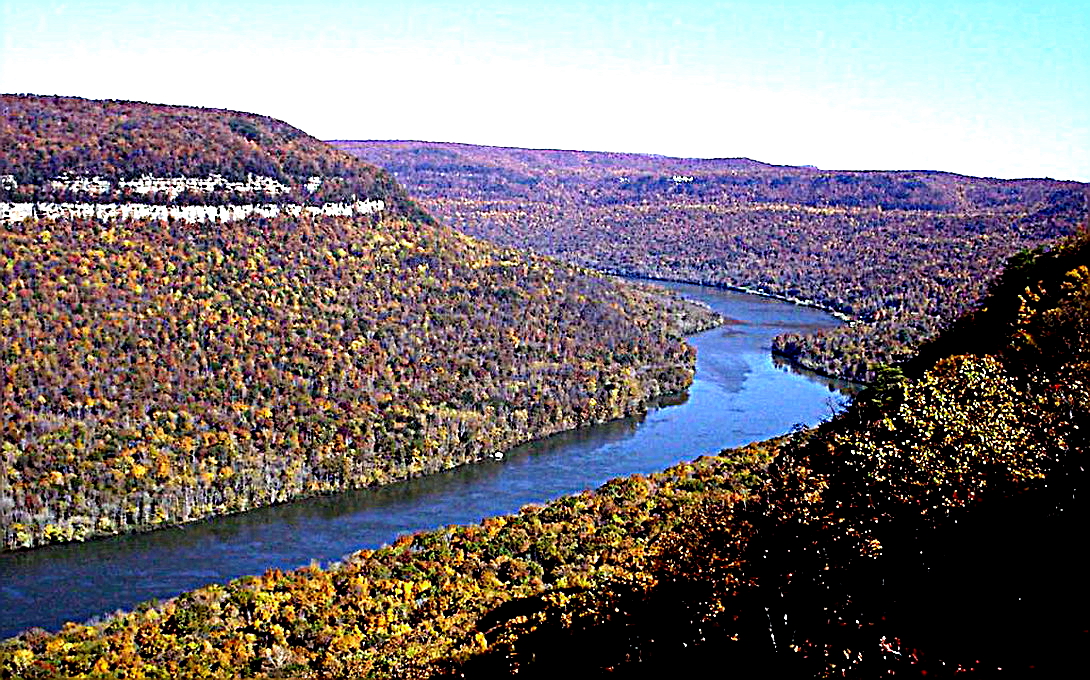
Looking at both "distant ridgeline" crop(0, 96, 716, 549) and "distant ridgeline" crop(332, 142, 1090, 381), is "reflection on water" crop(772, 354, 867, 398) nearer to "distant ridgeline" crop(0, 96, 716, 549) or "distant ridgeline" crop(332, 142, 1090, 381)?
"distant ridgeline" crop(332, 142, 1090, 381)

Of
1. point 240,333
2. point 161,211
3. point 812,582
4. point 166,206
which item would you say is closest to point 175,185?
point 166,206

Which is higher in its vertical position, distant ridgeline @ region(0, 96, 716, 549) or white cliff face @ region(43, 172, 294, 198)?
white cliff face @ region(43, 172, 294, 198)

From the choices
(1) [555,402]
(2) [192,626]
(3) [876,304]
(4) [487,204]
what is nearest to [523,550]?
(2) [192,626]

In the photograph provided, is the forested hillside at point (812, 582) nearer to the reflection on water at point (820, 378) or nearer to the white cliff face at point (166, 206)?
the white cliff face at point (166, 206)

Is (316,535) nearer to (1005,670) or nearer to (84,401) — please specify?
(84,401)

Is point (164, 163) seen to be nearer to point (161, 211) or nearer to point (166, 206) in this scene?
point (166, 206)

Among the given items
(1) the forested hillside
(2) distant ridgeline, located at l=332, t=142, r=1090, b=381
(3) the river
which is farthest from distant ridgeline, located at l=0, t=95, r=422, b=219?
(2) distant ridgeline, located at l=332, t=142, r=1090, b=381

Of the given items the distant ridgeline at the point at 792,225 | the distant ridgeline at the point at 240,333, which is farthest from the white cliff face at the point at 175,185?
the distant ridgeline at the point at 792,225

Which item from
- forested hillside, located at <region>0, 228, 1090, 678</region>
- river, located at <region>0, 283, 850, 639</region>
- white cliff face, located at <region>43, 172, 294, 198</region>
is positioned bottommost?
river, located at <region>0, 283, 850, 639</region>
